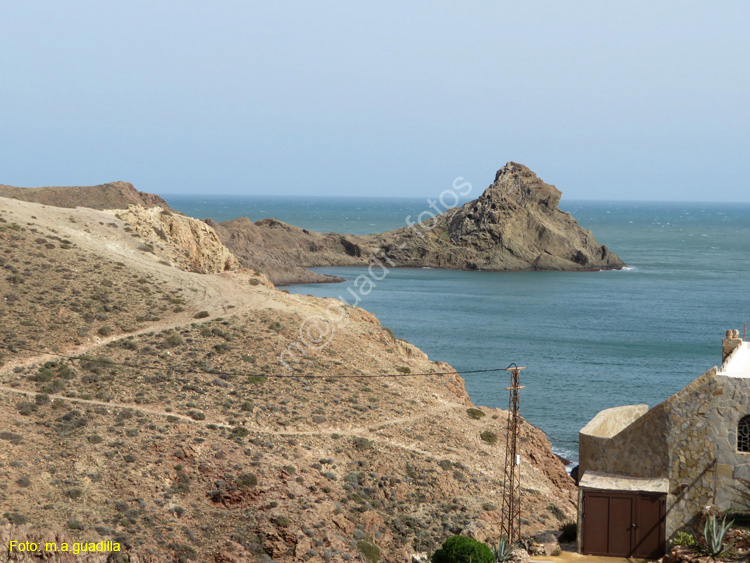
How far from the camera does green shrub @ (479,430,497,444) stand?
3797cm

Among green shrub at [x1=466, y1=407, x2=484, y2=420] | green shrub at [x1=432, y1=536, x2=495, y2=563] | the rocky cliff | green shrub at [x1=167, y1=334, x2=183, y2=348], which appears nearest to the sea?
green shrub at [x1=466, y1=407, x2=484, y2=420]

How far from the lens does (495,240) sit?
140m

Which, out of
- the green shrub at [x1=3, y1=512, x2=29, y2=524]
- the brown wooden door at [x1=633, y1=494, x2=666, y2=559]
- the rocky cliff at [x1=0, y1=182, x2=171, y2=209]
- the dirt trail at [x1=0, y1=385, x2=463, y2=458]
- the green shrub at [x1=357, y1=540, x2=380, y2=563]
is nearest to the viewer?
the brown wooden door at [x1=633, y1=494, x2=666, y2=559]

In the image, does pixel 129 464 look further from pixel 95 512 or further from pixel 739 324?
pixel 739 324

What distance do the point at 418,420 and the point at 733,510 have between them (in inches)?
709

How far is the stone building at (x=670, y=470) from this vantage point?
21625 mm

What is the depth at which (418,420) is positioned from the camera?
1497 inches

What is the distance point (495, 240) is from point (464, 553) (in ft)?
391

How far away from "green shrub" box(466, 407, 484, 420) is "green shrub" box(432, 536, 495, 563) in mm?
15729

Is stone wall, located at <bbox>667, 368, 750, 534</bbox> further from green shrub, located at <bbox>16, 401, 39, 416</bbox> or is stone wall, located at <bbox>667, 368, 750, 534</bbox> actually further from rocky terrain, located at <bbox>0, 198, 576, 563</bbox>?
green shrub, located at <bbox>16, 401, 39, 416</bbox>

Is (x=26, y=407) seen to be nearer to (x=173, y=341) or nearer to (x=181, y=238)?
(x=173, y=341)

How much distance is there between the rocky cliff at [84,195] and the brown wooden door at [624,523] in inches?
3208

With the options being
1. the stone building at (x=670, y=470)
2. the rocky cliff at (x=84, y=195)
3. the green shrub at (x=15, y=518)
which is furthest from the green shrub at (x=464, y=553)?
the rocky cliff at (x=84, y=195)

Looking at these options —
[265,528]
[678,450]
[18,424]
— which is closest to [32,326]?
[18,424]
